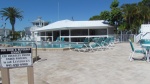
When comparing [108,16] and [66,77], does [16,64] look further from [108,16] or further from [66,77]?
[108,16]

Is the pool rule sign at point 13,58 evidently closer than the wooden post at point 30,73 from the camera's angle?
Yes

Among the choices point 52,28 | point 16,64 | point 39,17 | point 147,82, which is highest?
point 39,17

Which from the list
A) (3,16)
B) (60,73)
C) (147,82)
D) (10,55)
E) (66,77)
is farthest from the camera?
(3,16)

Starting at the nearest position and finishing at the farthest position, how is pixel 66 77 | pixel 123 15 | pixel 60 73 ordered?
pixel 66 77
pixel 60 73
pixel 123 15

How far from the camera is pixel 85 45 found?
16.2 meters

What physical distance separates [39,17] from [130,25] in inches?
967

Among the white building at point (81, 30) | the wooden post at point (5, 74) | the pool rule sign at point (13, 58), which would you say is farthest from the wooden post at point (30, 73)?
the white building at point (81, 30)

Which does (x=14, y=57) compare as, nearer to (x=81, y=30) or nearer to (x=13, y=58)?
(x=13, y=58)

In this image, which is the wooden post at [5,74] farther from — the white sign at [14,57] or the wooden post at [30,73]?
the wooden post at [30,73]

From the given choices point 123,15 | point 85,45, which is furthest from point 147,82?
point 123,15

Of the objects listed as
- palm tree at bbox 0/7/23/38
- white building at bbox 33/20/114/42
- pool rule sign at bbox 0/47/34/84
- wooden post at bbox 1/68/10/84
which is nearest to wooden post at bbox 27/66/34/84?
pool rule sign at bbox 0/47/34/84

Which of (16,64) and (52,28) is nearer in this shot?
(16,64)

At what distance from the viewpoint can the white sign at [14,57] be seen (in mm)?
4055

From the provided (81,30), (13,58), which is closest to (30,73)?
(13,58)
